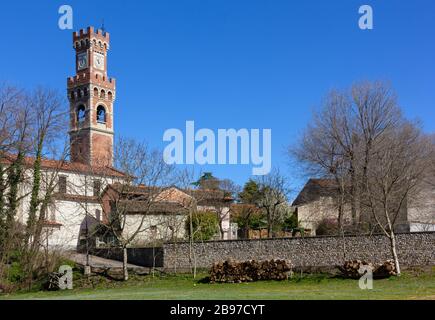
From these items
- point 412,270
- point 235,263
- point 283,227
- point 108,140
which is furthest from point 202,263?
point 108,140

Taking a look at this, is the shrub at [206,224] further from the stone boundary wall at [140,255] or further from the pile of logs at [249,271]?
the pile of logs at [249,271]

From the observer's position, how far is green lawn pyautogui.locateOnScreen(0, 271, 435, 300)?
67.2ft

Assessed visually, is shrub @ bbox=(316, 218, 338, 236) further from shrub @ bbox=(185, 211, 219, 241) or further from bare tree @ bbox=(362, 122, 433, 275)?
shrub @ bbox=(185, 211, 219, 241)

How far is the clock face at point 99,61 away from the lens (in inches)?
3580

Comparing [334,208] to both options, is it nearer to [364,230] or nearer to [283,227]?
[364,230]

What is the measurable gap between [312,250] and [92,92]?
201ft

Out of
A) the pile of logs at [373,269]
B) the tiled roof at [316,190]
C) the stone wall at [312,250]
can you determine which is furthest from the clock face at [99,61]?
the pile of logs at [373,269]

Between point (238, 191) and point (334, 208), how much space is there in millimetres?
20470

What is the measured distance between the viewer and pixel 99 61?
301ft

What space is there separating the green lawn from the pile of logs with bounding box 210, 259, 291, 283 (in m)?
0.79

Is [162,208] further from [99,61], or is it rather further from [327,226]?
[99,61]

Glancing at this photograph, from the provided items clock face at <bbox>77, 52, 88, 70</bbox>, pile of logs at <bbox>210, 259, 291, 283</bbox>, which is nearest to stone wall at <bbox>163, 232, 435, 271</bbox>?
pile of logs at <bbox>210, 259, 291, 283</bbox>

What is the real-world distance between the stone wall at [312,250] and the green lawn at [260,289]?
6.84 feet
